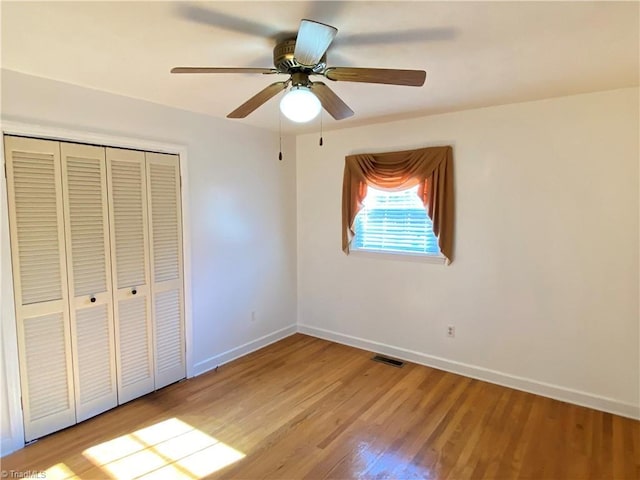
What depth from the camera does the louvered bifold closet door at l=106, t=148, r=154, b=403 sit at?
107 inches

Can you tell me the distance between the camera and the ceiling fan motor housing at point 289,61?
5.63ft

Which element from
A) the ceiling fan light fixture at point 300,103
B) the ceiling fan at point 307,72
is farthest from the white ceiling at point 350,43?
the ceiling fan light fixture at point 300,103

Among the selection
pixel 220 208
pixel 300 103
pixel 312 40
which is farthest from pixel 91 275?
pixel 312 40

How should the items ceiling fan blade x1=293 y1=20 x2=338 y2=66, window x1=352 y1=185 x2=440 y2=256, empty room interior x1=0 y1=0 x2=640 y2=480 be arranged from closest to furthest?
ceiling fan blade x1=293 y1=20 x2=338 y2=66, empty room interior x1=0 y1=0 x2=640 y2=480, window x1=352 y1=185 x2=440 y2=256

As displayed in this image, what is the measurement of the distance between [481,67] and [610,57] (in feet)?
2.23

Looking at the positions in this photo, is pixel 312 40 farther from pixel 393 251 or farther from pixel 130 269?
pixel 393 251

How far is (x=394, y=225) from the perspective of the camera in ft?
12.2

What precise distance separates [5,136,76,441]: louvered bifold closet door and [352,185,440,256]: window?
2660 mm

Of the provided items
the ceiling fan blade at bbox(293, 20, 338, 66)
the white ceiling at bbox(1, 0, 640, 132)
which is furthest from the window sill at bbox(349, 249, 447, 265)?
the ceiling fan blade at bbox(293, 20, 338, 66)

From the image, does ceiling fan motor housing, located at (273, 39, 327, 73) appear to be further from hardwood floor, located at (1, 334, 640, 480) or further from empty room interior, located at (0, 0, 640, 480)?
hardwood floor, located at (1, 334, 640, 480)

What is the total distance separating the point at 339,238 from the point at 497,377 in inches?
Result: 80.1

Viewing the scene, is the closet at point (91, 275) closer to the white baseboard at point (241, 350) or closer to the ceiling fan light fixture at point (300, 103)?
the white baseboard at point (241, 350)

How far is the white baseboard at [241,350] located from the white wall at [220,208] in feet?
0.04

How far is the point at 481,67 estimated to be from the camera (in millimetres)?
2172
